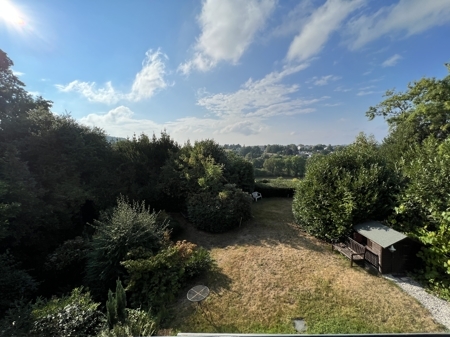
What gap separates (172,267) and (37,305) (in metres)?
3.58

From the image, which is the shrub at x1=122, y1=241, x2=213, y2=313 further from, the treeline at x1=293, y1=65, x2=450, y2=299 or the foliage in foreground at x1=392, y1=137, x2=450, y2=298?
the foliage in foreground at x1=392, y1=137, x2=450, y2=298

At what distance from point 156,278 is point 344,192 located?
8.27 meters

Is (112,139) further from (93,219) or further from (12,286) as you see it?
(12,286)

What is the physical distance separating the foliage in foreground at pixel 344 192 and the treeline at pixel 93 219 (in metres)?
3.80

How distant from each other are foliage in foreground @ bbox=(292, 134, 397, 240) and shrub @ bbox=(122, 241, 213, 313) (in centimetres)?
663

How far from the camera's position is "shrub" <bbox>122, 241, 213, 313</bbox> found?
6.57 m

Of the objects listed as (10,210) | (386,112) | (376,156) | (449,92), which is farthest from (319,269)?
(386,112)

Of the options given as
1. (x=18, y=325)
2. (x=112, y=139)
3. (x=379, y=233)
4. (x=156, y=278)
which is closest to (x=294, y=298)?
(x=379, y=233)

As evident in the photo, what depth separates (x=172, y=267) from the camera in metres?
7.24

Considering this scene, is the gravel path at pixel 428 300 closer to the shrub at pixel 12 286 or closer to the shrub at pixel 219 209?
the shrub at pixel 219 209

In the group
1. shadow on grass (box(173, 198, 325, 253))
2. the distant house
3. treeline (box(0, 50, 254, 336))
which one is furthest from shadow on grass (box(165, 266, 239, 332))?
the distant house

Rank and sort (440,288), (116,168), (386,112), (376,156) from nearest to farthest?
1. (440,288)
2. (376,156)
3. (116,168)
4. (386,112)

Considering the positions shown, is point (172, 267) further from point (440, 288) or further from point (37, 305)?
point (440, 288)

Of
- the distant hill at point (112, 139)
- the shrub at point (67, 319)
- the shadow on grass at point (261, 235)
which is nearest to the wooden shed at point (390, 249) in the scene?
the shadow on grass at point (261, 235)
